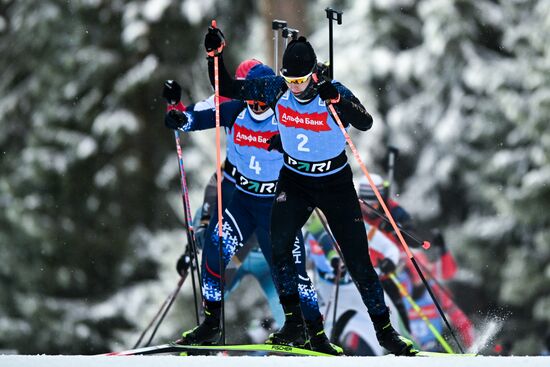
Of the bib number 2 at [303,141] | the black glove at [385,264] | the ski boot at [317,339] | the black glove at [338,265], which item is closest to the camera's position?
the bib number 2 at [303,141]

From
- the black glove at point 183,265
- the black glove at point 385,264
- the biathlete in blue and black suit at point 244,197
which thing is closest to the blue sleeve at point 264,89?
the biathlete in blue and black suit at point 244,197

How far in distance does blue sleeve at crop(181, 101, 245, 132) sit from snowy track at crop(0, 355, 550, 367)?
1696mm

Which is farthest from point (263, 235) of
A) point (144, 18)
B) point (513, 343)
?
point (144, 18)

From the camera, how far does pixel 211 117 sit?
7.46 metres

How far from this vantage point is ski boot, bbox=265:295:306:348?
707cm

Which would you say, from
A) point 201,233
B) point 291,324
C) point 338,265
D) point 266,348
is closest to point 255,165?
point 291,324

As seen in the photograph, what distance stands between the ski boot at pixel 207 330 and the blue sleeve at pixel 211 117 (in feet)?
3.36

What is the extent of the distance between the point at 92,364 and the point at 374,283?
1696 mm

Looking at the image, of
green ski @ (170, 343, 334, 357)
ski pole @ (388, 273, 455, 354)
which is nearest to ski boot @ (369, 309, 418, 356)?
green ski @ (170, 343, 334, 357)

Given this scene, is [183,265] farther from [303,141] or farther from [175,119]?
[303,141]

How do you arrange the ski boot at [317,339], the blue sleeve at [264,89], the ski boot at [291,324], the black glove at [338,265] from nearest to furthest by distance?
1. the blue sleeve at [264,89]
2. the ski boot at [291,324]
3. the ski boot at [317,339]
4. the black glove at [338,265]

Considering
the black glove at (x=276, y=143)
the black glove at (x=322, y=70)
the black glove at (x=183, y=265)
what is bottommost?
the black glove at (x=183, y=265)

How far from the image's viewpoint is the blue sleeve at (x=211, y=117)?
7.41 metres

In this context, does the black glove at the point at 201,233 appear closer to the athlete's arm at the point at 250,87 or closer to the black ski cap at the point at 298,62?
the athlete's arm at the point at 250,87
